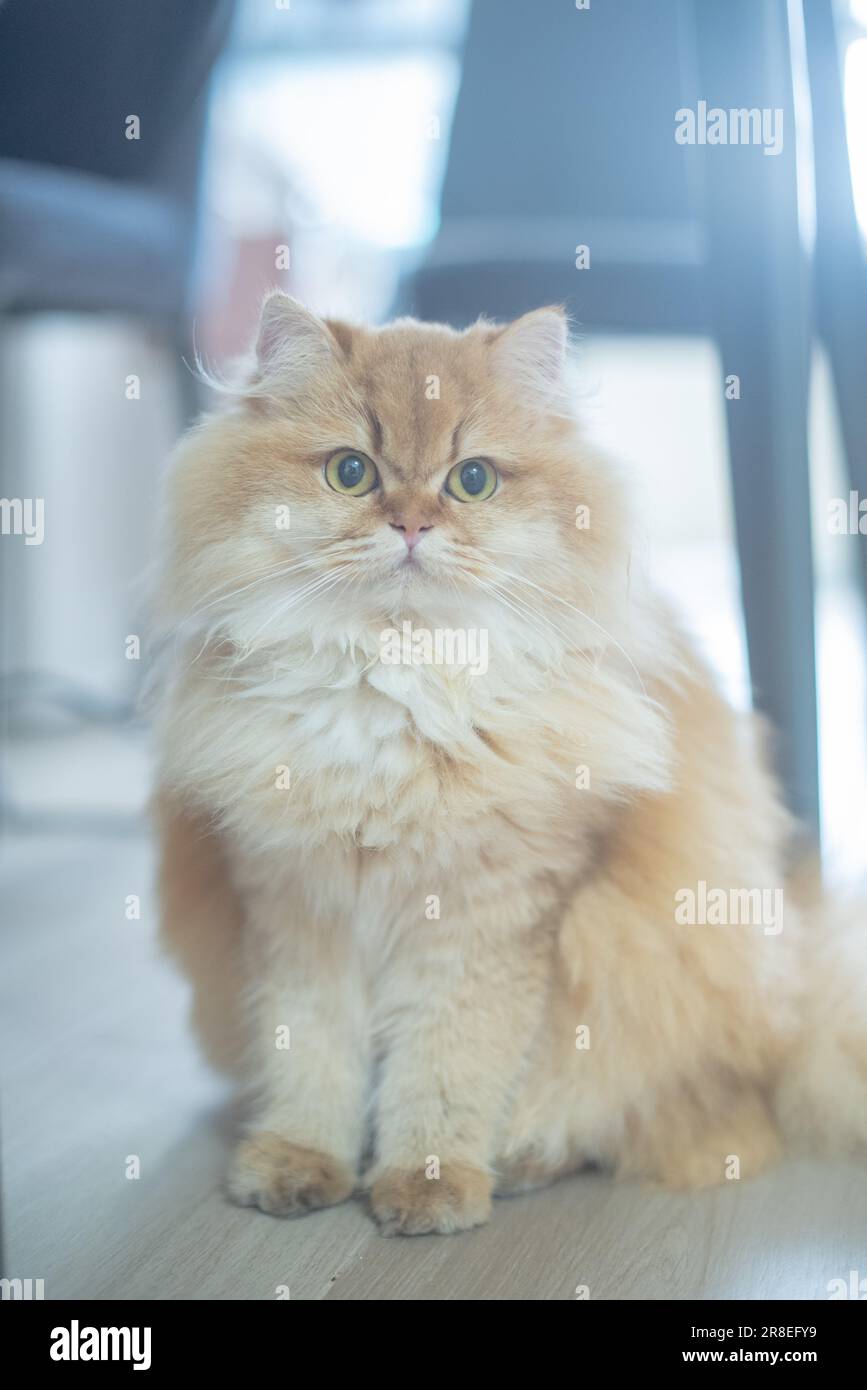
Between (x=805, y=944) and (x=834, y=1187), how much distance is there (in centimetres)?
23

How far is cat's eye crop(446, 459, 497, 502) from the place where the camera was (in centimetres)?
105

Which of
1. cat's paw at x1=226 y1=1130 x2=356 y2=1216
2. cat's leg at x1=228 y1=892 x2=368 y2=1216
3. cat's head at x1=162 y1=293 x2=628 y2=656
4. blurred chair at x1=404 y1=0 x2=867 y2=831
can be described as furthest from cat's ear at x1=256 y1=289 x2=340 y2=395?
cat's paw at x1=226 y1=1130 x2=356 y2=1216

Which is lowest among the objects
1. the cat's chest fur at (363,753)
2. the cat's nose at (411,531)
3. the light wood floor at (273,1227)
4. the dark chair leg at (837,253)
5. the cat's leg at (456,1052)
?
the light wood floor at (273,1227)

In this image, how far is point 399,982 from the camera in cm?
111

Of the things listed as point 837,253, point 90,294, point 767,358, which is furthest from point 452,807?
point 90,294

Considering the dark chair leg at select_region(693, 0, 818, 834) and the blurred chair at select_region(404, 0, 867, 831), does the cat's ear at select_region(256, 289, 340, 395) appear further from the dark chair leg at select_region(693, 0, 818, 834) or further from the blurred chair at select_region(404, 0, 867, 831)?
the dark chair leg at select_region(693, 0, 818, 834)

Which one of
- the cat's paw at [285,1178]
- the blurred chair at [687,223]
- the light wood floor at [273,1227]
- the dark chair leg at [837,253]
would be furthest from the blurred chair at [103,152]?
the cat's paw at [285,1178]

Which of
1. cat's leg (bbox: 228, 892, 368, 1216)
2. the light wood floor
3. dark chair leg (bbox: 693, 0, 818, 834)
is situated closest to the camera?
the light wood floor

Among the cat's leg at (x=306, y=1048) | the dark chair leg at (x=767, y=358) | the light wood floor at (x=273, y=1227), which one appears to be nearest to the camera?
the light wood floor at (x=273, y=1227)

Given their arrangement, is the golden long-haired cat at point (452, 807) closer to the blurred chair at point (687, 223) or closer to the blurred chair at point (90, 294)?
the blurred chair at point (687, 223)

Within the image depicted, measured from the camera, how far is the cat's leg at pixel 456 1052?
1078 mm

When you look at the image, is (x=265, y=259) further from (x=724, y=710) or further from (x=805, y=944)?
(x=805, y=944)

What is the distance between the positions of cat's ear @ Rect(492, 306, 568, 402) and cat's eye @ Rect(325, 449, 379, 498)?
16 cm
